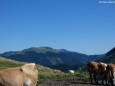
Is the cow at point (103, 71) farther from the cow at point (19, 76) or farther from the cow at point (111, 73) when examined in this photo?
the cow at point (19, 76)

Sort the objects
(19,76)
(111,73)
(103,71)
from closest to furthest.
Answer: (19,76)
(111,73)
(103,71)

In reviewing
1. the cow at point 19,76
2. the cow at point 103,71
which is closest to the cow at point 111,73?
the cow at point 103,71

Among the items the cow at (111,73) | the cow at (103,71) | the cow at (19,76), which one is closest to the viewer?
the cow at (19,76)

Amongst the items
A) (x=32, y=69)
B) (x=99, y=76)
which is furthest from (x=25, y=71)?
(x=99, y=76)

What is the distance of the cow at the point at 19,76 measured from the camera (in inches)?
448

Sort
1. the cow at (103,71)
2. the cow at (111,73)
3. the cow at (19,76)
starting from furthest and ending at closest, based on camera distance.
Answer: the cow at (103,71) → the cow at (111,73) → the cow at (19,76)

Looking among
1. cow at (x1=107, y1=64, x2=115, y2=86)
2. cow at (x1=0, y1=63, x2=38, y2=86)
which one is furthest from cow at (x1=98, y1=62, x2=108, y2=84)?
cow at (x1=0, y1=63, x2=38, y2=86)

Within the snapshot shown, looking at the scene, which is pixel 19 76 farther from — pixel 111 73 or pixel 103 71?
pixel 103 71

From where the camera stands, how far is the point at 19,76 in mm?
11672

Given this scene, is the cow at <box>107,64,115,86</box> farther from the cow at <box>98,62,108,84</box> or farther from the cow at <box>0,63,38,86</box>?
the cow at <box>0,63,38,86</box>

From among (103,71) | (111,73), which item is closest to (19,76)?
(111,73)

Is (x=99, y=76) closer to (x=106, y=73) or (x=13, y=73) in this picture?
(x=106, y=73)

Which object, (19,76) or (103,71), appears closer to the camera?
(19,76)

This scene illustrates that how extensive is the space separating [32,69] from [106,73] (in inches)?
717
